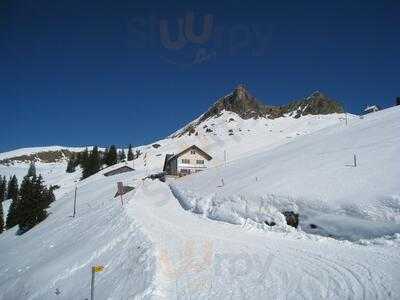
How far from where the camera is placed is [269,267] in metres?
19.0

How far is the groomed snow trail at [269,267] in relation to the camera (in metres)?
15.8

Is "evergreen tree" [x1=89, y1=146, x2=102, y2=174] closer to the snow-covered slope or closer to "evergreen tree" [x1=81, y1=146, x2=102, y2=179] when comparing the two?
"evergreen tree" [x1=81, y1=146, x2=102, y2=179]

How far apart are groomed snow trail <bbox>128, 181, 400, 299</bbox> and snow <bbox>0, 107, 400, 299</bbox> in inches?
1.9

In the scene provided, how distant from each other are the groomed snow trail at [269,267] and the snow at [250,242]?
49 mm

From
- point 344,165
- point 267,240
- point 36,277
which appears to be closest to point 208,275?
point 267,240

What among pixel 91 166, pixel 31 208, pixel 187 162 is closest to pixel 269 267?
pixel 31 208

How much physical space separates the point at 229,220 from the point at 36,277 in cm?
1346

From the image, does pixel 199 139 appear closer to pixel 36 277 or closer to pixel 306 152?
pixel 306 152

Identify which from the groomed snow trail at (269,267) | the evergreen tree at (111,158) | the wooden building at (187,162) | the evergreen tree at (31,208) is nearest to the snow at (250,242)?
the groomed snow trail at (269,267)

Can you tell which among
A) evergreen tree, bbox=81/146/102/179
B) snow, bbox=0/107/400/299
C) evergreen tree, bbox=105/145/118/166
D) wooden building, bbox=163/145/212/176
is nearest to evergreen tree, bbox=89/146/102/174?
evergreen tree, bbox=81/146/102/179

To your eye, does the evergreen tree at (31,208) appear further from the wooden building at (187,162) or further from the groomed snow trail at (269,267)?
the groomed snow trail at (269,267)

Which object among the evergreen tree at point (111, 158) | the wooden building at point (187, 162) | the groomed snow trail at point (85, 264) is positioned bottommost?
the groomed snow trail at point (85, 264)

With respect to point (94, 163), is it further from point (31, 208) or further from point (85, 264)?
point (85, 264)

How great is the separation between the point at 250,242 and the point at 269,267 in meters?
4.90
